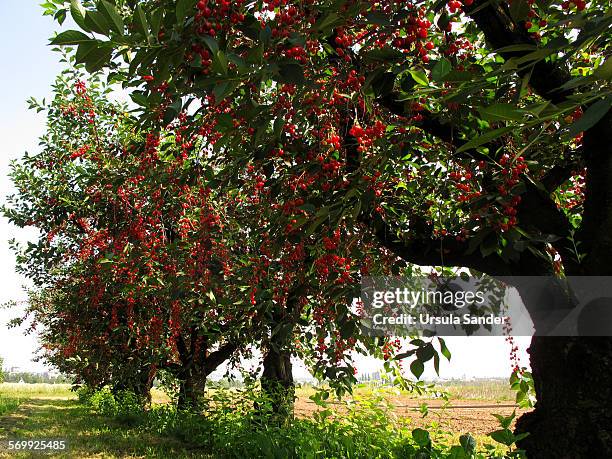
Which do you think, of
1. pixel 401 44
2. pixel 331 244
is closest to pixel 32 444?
pixel 331 244

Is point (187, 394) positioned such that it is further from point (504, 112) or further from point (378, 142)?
point (504, 112)

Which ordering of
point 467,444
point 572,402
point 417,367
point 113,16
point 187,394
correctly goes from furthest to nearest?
point 187,394, point 467,444, point 572,402, point 417,367, point 113,16

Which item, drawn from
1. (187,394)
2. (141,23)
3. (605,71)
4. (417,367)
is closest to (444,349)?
(417,367)

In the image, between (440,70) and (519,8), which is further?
(519,8)

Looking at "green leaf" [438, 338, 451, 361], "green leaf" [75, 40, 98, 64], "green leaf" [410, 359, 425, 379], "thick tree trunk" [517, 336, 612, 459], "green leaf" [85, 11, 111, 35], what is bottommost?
"thick tree trunk" [517, 336, 612, 459]

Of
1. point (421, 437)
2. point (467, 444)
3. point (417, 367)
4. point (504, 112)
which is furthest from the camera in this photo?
point (421, 437)

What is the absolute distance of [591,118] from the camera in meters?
0.96

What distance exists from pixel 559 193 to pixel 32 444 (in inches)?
302

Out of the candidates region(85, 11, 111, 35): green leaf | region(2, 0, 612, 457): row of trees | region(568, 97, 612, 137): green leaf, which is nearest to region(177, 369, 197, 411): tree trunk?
region(2, 0, 612, 457): row of trees

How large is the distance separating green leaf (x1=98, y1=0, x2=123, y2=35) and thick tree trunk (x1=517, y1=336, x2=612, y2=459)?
2.98 metres

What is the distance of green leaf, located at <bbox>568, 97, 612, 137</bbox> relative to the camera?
37.3 inches

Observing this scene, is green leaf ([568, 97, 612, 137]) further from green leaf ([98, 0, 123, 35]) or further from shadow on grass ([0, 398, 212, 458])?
shadow on grass ([0, 398, 212, 458])

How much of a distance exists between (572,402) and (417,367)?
1.63 meters

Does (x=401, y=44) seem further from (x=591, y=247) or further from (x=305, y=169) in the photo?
(x=591, y=247)
